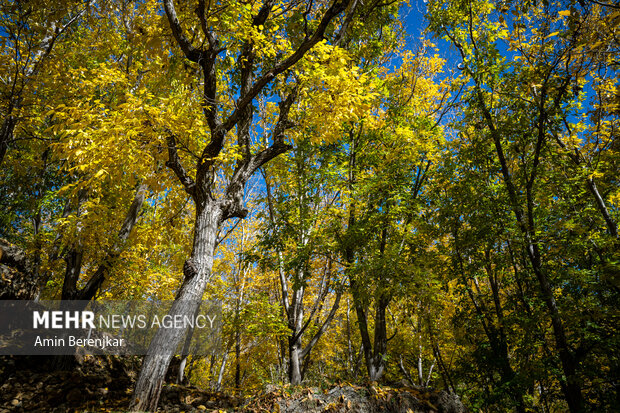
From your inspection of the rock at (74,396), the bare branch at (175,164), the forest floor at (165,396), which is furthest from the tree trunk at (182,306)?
the rock at (74,396)

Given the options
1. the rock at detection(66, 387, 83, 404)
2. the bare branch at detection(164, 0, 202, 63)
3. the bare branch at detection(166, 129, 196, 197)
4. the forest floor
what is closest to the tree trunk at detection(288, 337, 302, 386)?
the forest floor

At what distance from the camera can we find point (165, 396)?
13.9 ft

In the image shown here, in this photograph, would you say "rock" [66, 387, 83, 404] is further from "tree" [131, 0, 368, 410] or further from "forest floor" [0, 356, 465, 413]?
"tree" [131, 0, 368, 410]

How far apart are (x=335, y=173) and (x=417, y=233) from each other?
2.36m

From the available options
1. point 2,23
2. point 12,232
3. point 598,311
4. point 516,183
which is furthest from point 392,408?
point 12,232

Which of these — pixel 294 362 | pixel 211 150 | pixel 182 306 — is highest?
pixel 211 150

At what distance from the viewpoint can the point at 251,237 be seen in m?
14.0

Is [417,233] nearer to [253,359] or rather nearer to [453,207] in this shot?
[453,207]

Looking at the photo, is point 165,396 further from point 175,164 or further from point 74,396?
point 175,164

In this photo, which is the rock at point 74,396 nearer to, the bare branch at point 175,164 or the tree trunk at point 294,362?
the bare branch at point 175,164

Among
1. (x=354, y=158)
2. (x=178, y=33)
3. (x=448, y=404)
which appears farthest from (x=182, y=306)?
(x=354, y=158)

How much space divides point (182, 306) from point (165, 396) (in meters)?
1.49

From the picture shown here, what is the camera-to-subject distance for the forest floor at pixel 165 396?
11.0 ft

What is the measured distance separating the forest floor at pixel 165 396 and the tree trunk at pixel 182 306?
1.68 ft
